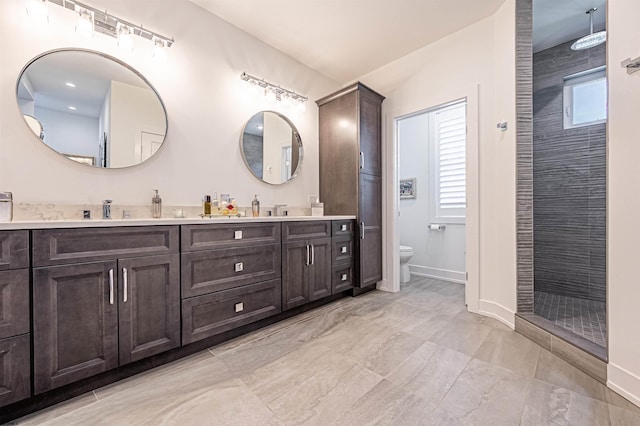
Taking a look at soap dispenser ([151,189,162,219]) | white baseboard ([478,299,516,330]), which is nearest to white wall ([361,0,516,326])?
white baseboard ([478,299,516,330])

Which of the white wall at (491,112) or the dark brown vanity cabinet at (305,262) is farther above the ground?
the white wall at (491,112)

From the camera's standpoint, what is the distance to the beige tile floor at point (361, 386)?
4.13 ft

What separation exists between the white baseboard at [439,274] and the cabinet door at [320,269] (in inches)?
79.0

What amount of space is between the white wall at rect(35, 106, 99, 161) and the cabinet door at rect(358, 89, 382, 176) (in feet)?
7.59

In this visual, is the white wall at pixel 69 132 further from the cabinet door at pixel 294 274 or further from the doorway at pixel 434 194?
the doorway at pixel 434 194

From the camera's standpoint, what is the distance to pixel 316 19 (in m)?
2.49

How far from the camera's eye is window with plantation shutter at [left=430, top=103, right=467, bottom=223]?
3684 mm

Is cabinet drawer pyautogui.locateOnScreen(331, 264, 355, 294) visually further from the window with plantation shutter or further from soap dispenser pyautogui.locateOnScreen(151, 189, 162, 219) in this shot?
the window with plantation shutter

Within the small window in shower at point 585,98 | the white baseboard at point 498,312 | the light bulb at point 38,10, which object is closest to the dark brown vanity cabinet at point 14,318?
the light bulb at point 38,10

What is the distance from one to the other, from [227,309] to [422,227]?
3149 mm

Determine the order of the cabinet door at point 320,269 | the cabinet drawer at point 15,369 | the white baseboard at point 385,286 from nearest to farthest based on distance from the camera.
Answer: the cabinet drawer at point 15,369 < the cabinet door at point 320,269 < the white baseboard at point 385,286

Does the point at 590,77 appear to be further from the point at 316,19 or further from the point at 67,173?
the point at 67,173

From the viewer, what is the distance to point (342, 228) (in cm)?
288

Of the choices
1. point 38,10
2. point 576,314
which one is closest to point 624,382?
point 576,314
